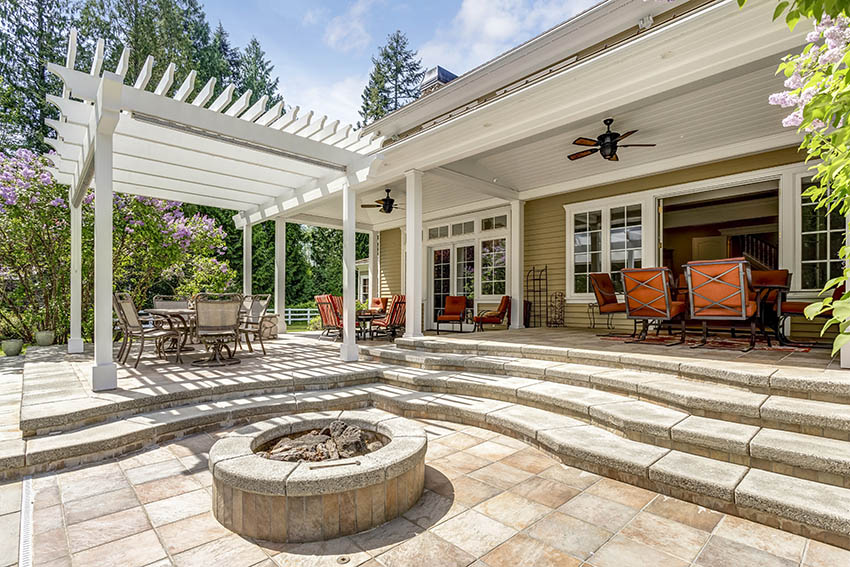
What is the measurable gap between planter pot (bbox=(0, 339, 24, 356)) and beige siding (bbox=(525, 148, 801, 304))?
346 inches

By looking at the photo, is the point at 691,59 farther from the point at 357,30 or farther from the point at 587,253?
the point at 357,30

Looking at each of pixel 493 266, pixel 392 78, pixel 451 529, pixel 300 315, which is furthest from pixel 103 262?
pixel 392 78

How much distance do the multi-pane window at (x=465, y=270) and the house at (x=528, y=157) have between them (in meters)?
0.04

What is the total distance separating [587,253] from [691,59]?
4231mm

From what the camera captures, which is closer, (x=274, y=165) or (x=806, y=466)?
(x=806, y=466)

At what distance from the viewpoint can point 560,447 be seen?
9.30 ft

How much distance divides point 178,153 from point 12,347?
470cm

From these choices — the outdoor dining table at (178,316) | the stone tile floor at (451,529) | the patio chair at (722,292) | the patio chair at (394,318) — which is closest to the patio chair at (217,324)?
the outdoor dining table at (178,316)

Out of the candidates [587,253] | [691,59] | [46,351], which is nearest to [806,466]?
[691,59]

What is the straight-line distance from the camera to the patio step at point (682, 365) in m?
2.79

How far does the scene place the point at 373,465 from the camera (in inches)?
82.6

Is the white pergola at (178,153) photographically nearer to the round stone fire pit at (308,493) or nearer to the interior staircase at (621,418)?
the interior staircase at (621,418)

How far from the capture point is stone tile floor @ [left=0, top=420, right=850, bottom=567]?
182 centimetres

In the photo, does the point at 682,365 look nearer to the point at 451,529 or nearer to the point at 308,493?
the point at 451,529
